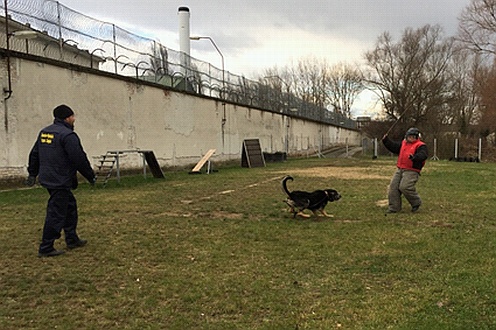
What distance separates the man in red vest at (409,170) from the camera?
7.83 meters

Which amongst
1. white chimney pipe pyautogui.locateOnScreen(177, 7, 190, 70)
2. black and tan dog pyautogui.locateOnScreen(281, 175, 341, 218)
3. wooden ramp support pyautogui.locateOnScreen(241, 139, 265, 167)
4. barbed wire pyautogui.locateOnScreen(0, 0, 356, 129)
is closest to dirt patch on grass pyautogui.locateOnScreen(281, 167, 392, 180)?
wooden ramp support pyautogui.locateOnScreen(241, 139, 265, 167)

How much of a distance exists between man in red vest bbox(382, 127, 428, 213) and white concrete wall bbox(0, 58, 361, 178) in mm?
10100

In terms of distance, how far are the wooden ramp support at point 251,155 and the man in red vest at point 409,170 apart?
49.8ft

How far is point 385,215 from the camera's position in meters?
7.79

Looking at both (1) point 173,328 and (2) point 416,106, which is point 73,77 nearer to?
(1) point 173,328

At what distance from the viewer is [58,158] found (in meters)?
5.06

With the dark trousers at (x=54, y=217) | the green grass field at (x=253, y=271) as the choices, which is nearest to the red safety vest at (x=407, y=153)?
the green grass field at (x=253, y=271)

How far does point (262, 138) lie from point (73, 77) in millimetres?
18775

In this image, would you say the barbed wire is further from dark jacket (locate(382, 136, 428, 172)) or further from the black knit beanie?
dark jacket (locate(382, 136, 428, 172))

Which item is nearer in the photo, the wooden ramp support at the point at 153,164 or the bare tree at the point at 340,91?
the wooden ramp support at the point at 153,164

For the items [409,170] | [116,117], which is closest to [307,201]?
[409,170]

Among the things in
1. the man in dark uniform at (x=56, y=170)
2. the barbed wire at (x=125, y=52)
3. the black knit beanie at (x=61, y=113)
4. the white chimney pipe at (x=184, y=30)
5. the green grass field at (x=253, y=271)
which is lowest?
the green grass field at (x=253, y=271)

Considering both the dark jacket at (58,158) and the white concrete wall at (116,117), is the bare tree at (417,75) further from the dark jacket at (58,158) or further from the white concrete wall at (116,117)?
the dark jacket at (58,158)

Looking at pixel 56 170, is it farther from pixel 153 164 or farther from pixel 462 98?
pixel 462 98
